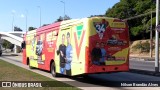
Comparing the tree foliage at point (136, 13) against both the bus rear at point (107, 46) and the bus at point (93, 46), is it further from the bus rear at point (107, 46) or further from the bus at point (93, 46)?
the bus rear at point (107, 46)

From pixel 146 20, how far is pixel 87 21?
6101cm

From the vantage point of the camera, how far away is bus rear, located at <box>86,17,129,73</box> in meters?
15.4

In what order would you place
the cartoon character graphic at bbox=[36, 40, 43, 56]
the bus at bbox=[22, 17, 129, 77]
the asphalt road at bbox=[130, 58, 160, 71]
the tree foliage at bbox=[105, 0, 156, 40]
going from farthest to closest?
the tree foliage at bbox=[105, 0, 156, 40] → the asphalt road at bbox=[130, 58, 160, 71] → the cartoon character graphic at bbox=[36, 40, 43, 56] → the bus at bbox=[22, 17, 129, 77]

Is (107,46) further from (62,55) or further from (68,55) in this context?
(62,55)

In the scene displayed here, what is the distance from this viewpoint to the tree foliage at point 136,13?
2943 inches

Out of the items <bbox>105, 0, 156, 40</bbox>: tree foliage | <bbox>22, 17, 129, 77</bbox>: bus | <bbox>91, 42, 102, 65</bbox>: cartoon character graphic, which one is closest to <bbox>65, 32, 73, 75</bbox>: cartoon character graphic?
<bbox>22, 17, 129, 77</bbox>: bus

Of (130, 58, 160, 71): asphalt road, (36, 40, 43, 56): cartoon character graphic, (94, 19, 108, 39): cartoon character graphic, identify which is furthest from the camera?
(130, 58, 160, 71): asphalt road

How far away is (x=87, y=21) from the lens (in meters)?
15.4

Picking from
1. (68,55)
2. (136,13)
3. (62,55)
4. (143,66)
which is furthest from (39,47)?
(136,13)

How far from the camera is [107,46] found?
15.8 meters

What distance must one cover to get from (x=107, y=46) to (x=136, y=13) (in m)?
66.5

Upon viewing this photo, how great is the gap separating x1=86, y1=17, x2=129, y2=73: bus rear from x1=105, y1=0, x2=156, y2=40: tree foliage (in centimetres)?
5337

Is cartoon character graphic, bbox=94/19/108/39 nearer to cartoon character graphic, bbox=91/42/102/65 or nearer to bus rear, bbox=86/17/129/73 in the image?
bus rear, bbox=86/17/129/73

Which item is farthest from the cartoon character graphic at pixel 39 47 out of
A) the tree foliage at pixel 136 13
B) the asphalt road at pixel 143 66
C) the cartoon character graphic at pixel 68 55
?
the tree foliage at pixel 136 13
